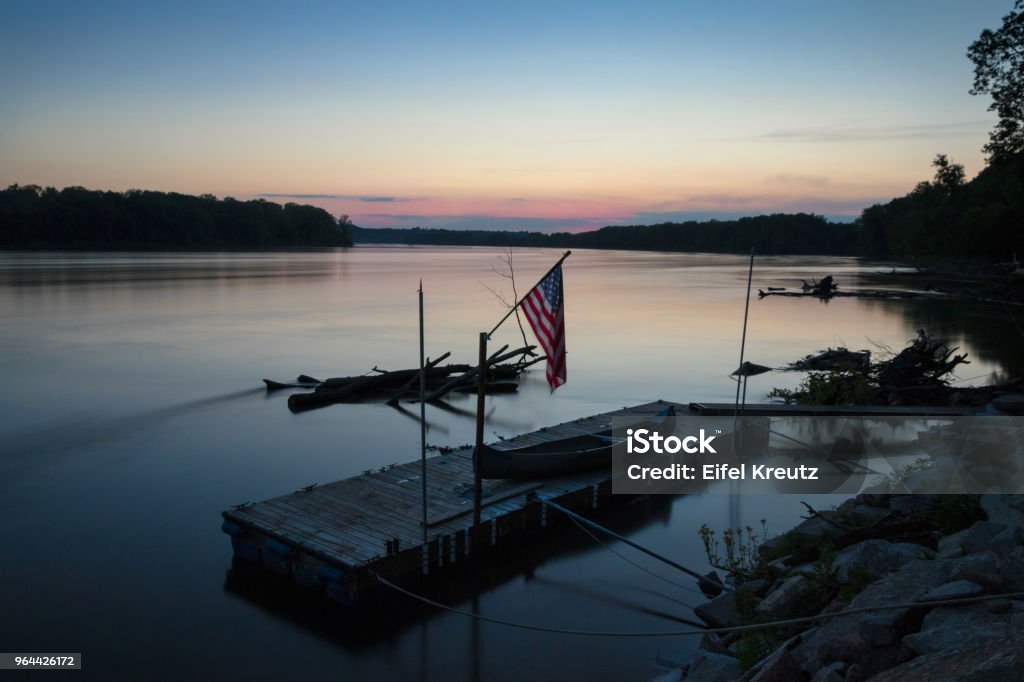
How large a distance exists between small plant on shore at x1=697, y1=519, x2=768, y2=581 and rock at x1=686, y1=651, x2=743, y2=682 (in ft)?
6.89

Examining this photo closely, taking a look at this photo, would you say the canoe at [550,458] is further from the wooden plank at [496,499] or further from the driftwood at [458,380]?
the driftwood at [458,380]

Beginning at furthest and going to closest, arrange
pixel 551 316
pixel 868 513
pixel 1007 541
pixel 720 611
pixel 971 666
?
1. pixel 551 316
2. pixel 868 513
3. pixel 720 611
4. pixel 1007 541
5. pixel 971 666

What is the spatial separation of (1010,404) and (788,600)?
12091 mm

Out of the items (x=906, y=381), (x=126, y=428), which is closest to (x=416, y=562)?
(x=126, y=428)

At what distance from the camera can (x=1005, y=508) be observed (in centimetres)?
777

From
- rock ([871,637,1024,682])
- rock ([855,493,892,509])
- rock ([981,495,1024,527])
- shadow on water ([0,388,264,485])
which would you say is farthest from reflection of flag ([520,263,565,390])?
shadow on water ([0,388,264,485])

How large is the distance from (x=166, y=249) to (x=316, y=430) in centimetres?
13277

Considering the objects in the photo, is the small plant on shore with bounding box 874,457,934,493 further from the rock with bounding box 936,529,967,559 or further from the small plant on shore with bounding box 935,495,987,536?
the rock with bounding box 936,529,967,559

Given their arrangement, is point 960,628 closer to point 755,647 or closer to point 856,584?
point 856,584

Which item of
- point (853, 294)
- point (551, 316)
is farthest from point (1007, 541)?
point (853, 294)

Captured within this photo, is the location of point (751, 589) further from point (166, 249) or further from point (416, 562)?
point (166, 249)

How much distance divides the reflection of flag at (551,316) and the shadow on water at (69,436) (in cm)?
1093

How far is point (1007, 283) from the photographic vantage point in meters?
51.4

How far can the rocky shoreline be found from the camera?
5.34 meters
